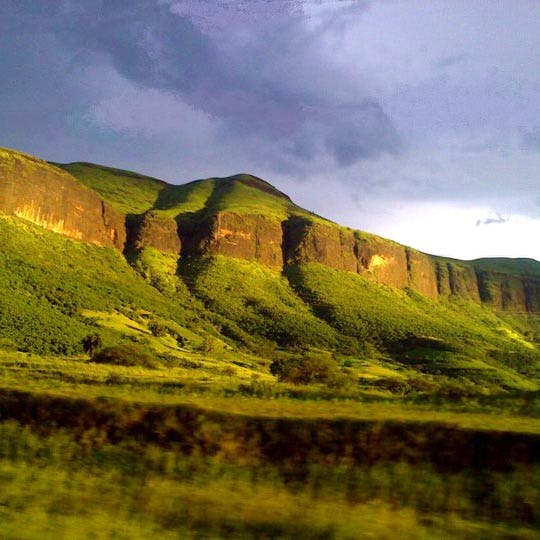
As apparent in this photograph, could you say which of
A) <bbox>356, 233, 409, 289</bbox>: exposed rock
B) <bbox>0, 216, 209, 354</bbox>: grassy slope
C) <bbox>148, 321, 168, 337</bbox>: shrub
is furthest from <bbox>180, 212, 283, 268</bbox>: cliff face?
<bbox>148, 321, 168, 337</bbox>: shrub

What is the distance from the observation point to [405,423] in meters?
11.5

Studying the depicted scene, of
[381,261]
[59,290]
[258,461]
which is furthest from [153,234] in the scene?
[258,461]

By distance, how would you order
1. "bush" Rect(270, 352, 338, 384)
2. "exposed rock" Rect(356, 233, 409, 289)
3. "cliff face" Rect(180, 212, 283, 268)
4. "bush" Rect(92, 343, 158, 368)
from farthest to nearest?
"exposed rock" Rect(356, 233, 409, 289)
"cliff face" Rect(180, 212, 283, 268)
"bush" Rect(270, 352, 338, 384)
"bush" Rect(92, 343, 158, 368)

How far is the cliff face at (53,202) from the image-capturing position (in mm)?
123375

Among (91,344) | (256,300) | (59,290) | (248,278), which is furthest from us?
(248,278)

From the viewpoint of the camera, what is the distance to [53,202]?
13300cm

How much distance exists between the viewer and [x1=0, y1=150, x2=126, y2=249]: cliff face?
405 ft

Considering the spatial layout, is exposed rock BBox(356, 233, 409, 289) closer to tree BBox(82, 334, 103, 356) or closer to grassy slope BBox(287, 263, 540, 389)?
grassy slope BBox(287, 263, 540, 389)

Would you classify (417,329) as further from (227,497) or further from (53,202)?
(227,497)

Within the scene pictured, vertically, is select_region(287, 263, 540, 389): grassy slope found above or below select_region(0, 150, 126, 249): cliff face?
below

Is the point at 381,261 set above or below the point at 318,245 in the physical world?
below

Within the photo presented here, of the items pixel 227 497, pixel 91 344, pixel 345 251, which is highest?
pixel 345 251

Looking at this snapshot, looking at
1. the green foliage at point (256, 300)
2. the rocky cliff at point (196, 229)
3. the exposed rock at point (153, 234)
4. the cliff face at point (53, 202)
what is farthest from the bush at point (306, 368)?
the exposed rock at point (153, 234)

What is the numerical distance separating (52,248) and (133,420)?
116270 millimetres
